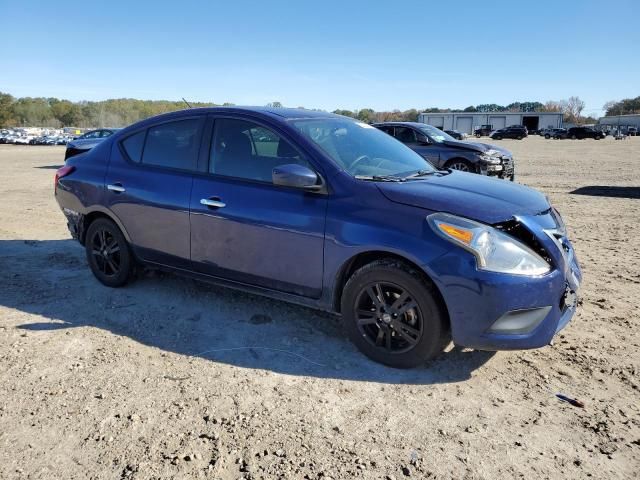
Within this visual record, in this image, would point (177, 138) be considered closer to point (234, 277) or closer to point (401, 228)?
point (234, 277)

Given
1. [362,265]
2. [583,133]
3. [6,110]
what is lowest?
[362,265]

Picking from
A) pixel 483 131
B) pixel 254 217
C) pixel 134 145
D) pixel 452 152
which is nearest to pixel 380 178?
pixel 254 217

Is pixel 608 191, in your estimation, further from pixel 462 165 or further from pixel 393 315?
pixel 393 315

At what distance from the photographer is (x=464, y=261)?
3.10 metres

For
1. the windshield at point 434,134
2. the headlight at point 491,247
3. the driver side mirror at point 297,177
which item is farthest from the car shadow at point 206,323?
the windshield at point 434,134

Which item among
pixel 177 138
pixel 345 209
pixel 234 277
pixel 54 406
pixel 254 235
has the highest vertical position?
pixel 177 138

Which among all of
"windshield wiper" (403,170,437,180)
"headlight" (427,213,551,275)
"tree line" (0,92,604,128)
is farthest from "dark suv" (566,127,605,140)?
"headlight" (427,213,551,275)

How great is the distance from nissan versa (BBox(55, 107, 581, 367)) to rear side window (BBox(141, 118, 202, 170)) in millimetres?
14

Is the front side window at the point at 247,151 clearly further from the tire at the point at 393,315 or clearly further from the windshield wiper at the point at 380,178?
the tire at the point at 393,315

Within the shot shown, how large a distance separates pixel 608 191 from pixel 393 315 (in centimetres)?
1142

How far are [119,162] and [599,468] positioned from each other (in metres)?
4.46

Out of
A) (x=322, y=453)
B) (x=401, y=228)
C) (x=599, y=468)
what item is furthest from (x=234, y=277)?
(x=599, y=468)

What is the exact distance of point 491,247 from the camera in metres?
3.12

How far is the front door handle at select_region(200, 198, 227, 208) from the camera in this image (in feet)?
13.3
